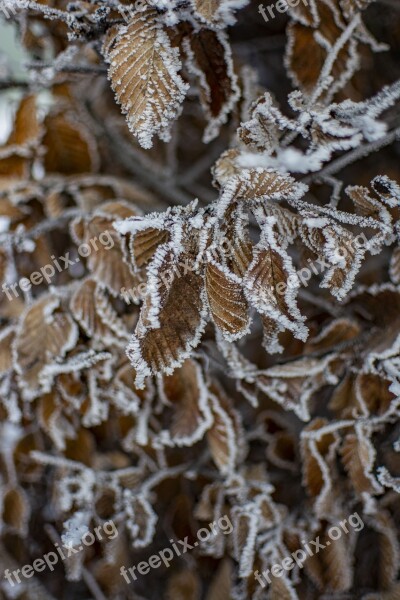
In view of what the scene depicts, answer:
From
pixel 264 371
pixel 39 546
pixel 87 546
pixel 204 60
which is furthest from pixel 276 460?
pixel 204 60

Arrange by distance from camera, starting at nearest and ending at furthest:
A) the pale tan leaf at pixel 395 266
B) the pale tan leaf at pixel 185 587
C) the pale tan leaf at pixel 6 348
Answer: the pale tan leaf at pixel 395 266 < the pale tan leaf at pixel 6 348 < the pale tan leaf at pixel 185 587

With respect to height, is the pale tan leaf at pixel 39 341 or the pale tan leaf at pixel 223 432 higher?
the pale tan leaf at pixel 39 341

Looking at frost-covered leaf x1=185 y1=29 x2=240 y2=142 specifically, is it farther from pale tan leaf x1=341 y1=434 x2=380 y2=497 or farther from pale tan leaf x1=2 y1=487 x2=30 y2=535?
pale tan leaf x1=2 y1=487 x2=30 y2=535

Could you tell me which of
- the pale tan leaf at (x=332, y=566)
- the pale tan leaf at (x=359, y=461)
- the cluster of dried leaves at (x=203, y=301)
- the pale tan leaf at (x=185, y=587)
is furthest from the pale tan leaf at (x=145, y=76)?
the pale tan leaf at (x=185, y=587)

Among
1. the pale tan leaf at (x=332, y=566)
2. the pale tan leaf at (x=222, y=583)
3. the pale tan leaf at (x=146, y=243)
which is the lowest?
the pale tan leaf at (x=332, y=566)

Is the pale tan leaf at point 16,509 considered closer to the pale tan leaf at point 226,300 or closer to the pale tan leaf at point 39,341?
the pale tan leaf at point 39,341

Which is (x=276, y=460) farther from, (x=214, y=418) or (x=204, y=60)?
(x=204, y=60)

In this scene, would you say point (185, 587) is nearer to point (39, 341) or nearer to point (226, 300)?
point (39, 341)

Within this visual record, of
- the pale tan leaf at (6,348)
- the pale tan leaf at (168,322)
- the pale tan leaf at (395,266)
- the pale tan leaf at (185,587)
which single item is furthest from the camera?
the pale tan leaf at (185,587)
